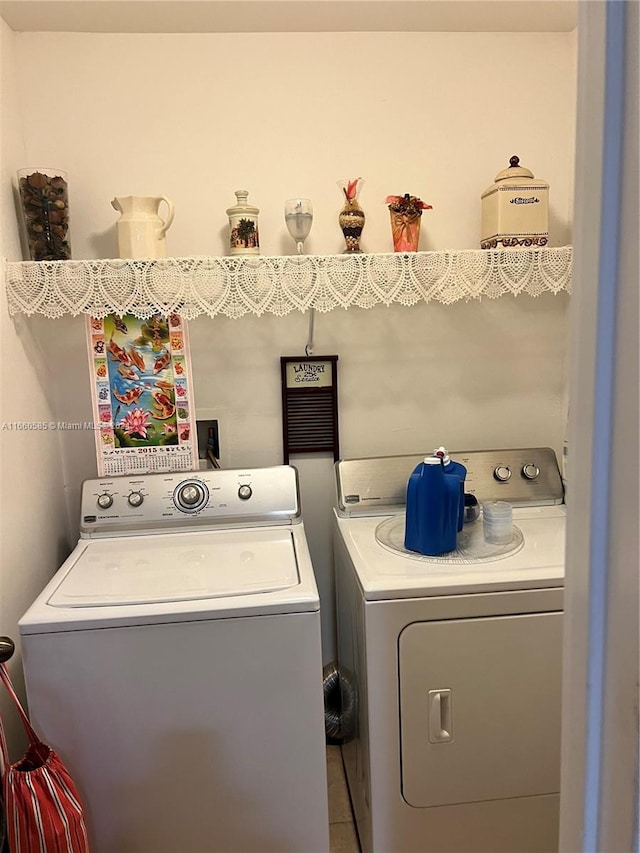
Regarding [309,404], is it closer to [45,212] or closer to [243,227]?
[243,227]

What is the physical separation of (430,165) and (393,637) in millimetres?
1411

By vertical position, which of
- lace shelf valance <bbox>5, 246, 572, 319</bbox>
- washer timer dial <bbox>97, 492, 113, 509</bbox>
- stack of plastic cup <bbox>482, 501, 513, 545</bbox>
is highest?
lace shelf valance <bbox>5, 246, 572, 319</bbox>

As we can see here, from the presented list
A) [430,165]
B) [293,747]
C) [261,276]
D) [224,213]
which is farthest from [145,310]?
[293,747]

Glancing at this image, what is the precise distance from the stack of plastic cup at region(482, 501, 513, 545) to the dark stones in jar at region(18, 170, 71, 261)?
135 centimetres

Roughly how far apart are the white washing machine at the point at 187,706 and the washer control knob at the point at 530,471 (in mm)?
831

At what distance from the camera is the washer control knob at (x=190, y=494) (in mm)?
1811

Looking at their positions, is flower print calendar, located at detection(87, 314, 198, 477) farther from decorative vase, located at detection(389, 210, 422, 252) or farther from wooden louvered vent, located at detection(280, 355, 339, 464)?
decorative vase, located at detection(389, 210, 422, 252)

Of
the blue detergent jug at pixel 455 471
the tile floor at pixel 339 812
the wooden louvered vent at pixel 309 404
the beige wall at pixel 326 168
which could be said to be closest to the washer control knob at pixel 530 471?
the beige wall at pixel 326 168

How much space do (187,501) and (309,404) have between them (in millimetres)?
503

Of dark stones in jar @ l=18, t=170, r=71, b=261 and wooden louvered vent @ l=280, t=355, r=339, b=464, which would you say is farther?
wooden louvered vent @ l=280, t=355, r=339, b=464

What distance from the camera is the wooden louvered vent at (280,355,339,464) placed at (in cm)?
200

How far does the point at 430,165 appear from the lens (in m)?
1.93

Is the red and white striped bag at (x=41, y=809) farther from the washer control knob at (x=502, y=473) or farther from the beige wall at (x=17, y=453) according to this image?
the washer control knob at (x=502, y=473)

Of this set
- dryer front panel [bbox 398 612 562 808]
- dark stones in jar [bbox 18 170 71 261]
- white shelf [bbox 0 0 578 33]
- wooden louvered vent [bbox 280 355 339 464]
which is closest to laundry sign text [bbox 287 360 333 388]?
wooden louvered vent [bbox 280 355 339 464]
